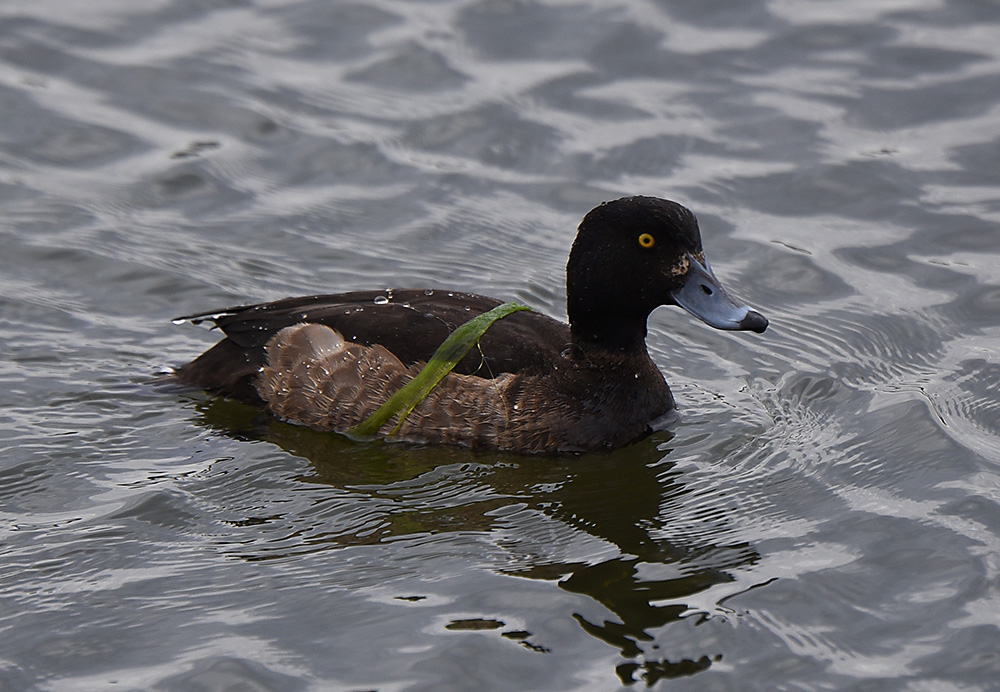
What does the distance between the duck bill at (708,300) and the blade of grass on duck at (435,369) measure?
2.80ft

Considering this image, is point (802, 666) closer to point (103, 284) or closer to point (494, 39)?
point (103, 284)

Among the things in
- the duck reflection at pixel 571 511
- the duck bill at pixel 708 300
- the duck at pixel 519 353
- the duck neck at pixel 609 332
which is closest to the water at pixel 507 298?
the duck reflection at pixel 571 511

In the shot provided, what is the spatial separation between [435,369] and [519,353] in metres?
0.44

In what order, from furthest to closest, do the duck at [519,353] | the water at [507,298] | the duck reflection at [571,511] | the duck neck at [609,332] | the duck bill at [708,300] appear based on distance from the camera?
the duck neck at [609,332] → the duck at [519,353] → the duck bill at [708,300] → the duck reflection at [571,511] → the water at [507,298]

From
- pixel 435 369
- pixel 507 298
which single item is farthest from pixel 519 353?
pixel 507 298

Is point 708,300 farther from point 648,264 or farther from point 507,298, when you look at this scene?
point 507,298

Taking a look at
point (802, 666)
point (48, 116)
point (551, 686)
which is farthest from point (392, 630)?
point (48, 116)

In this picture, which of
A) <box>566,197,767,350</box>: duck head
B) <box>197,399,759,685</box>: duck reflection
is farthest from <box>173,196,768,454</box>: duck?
<box>197,399,759,685</box>: duck reflection

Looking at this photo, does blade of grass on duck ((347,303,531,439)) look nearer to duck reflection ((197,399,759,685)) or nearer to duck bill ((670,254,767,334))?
duck reflection ((197,399,759,685))

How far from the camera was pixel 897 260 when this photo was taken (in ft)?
28.0

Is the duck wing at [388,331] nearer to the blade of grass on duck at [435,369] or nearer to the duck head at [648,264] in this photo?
the blade of grass on duck at [435,369]

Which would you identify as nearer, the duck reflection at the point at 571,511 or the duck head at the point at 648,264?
the duck reflection at the point at 571,511

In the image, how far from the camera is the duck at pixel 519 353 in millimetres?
6812

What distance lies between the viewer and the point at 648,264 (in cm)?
683
